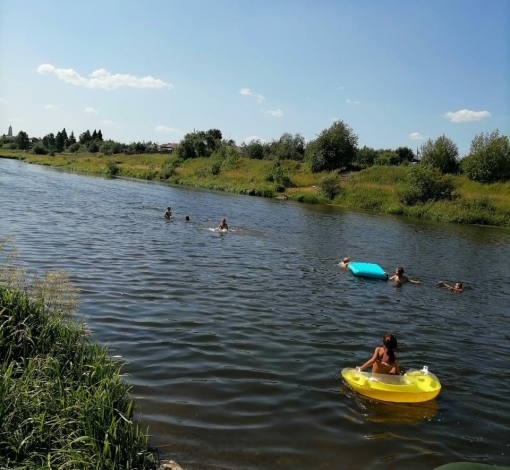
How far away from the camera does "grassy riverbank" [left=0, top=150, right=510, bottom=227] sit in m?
48.4

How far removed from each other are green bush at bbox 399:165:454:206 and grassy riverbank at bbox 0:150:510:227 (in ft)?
3.63

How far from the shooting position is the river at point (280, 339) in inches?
258

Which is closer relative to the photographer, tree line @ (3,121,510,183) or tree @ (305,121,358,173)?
tree line @ (3,121,510,183)

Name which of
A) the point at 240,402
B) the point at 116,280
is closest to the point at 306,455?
the point at 240,402

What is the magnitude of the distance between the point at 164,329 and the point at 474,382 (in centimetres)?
639

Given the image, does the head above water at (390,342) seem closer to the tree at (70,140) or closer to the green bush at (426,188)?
the green bush at (426,188)

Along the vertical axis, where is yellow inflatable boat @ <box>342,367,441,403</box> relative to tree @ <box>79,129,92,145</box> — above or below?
below

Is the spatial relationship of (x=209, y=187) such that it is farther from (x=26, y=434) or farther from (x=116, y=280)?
(x=26, y=434)

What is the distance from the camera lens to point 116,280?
534 inches

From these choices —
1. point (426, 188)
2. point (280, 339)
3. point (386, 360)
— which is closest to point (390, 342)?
point (386, 360)

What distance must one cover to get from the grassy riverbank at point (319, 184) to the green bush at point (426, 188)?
1.11 meters

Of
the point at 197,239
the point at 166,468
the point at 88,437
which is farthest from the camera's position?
the point at 197,239

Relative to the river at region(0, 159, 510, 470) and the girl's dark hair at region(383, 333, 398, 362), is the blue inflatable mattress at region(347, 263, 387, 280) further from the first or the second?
the girl's dark hair at region(383, 333, 398, 362)

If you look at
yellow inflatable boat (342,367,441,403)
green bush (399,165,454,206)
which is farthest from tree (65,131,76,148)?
yellow inflatable boat (342,367,441,403)
